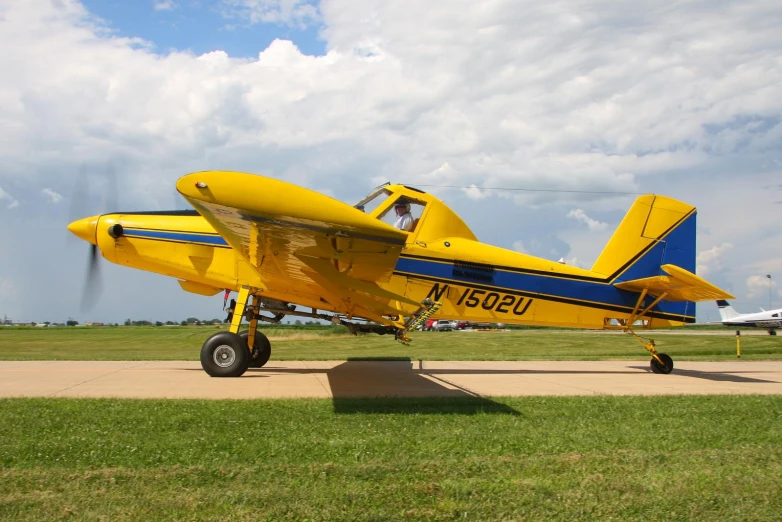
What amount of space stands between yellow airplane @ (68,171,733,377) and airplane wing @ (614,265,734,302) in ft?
0.07

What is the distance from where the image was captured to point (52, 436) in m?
5.62

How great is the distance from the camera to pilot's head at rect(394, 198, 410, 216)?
11047 millimetres

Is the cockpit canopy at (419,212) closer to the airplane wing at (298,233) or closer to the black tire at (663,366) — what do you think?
the airplane wing at (298,233)

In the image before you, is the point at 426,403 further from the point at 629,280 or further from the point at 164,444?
the point at 629,280

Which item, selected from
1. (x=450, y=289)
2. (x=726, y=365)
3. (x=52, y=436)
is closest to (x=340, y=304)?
(x=450, y=289)

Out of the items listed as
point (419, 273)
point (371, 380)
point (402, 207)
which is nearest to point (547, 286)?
point (419, 273)

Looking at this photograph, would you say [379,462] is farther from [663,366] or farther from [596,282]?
[663,366]

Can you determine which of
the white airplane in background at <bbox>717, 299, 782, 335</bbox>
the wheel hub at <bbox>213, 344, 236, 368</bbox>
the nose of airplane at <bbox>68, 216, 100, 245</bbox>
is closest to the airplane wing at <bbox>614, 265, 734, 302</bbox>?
the wheel hub at <bbox>213, 344, 236, 368</bbox>

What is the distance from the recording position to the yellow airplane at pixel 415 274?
30.6ft

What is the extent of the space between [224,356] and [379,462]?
20.4ft

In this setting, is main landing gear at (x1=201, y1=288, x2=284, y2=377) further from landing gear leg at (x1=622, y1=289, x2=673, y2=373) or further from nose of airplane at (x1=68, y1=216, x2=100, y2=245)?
landing gear leg at (x1=622, y1=289, x2=673, y2=373)

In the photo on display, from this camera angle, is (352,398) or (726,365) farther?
(726,365)

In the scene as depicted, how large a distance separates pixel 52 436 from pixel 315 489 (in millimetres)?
2915

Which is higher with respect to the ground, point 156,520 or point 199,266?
point 199,266
